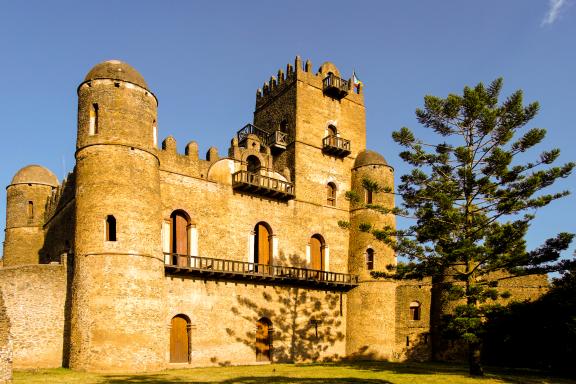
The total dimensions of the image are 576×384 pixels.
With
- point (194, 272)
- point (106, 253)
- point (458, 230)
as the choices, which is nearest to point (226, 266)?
point (194, 272)

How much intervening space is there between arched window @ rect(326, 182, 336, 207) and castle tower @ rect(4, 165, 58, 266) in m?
16.0

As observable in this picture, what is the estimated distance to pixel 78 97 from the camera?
89.9 feet

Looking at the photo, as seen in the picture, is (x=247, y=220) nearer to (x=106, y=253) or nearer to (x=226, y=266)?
(x=226, y=266)

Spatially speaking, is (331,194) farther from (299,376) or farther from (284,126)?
(299,376)

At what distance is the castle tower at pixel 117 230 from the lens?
24.3 meters

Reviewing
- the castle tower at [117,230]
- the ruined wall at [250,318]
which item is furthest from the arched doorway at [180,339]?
the castle tower at [117,230]

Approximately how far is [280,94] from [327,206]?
7.40 m

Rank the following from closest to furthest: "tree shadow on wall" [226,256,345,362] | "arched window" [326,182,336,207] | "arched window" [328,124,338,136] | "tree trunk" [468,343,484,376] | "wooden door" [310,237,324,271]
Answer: "tree trunk" [468,343,484,376] < "tree shadow on wall" [226,256,345,362] < "wooden door" [310,237,324,271] < "arched window" [326,182,336,207] < "arched window" [328,124,338,136]

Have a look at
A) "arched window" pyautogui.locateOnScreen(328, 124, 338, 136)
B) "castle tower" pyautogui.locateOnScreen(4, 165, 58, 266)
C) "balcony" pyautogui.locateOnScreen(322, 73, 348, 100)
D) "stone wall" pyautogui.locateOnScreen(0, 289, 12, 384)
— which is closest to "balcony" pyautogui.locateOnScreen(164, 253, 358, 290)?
"arched window" pyautogui.locateOnScreen(328, 124, 338, 136)

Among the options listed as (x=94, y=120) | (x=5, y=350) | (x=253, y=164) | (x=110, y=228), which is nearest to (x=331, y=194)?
(x=253, y=164)

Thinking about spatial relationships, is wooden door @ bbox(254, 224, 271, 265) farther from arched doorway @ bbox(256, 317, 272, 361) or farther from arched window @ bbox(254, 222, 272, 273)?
arched doorway @ bbox(256, 317, 272, 361)

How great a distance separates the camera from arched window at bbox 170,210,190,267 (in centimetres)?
2891

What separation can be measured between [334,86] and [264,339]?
1513 cm

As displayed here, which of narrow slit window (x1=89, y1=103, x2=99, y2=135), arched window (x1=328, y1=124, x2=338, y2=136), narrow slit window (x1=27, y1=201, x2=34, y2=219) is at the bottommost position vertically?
narrow slit window (x1=27, y1=201, x2=34, y2=219)
